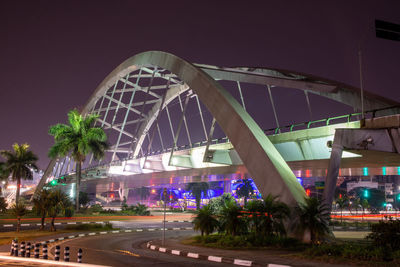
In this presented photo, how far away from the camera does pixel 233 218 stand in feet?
65.7

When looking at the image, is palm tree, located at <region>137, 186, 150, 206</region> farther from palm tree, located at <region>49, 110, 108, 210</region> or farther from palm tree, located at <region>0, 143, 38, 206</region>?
palm tree, located at <region>49, 110, 108, 210</region>

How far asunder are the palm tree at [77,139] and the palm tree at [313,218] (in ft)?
124

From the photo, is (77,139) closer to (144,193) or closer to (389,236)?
(389,236)

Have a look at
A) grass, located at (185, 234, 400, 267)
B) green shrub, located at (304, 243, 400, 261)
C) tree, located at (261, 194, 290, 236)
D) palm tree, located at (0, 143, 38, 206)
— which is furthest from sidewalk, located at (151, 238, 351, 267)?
palm tree, located at (0, 143, 38, 206)

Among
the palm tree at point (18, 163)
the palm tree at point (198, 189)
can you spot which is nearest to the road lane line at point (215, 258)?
Result: the palm tree at point (18, 163)

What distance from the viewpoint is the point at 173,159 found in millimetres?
39969

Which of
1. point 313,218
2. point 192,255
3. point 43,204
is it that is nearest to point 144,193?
point 43,204

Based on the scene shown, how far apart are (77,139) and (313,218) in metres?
39.7

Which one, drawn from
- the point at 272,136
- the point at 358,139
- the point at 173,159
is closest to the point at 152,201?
the point at 173,159

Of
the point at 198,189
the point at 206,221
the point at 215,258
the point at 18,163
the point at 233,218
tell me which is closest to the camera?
the point at 215,258

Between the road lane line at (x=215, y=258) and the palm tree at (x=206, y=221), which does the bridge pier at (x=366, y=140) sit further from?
the road lane line at (x=215, y=258)

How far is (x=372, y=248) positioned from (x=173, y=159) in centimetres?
2675

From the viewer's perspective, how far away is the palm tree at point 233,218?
65.6 feet

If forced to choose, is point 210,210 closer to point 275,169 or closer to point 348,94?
point 275,169
